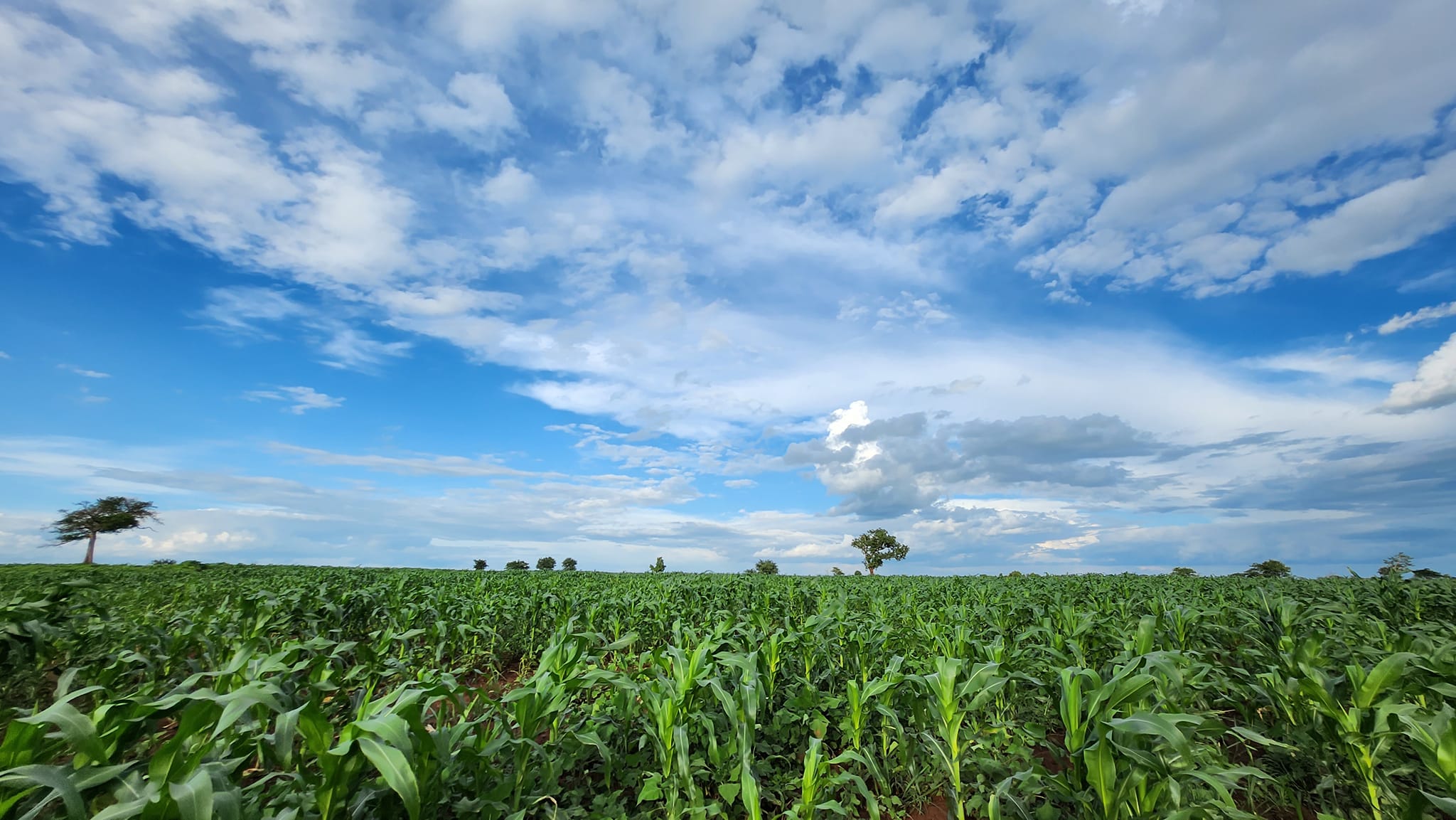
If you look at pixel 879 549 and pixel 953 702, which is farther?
pixel 879 549

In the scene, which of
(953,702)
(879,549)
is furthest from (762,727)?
(879,549)

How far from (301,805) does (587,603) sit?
9.24 meters

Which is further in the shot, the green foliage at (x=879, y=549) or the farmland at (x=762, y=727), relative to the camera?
the green foliage at (x=879, y=549)

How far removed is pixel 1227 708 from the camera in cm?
670

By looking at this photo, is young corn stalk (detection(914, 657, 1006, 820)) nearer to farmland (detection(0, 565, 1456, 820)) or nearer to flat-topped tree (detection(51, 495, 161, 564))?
farmland (detection(0, 565, 1456, 820))

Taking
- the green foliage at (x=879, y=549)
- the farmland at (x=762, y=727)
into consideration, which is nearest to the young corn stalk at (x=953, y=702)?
the farmland at (x=762, y=727)

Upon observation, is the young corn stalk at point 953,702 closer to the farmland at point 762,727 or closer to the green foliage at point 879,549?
the farmland at point 762,727

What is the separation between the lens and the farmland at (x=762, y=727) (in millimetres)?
2879

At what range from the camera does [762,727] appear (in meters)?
5.23

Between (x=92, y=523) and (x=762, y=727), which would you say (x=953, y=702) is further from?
(x=92, y=523)

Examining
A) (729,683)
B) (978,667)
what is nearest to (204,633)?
(729,683)

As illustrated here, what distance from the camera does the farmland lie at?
2.88 metres

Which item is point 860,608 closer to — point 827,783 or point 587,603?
point 587,603

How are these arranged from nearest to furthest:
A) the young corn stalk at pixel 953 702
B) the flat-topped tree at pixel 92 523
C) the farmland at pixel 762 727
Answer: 1. the farmland at pixel 762 727
2. the young corn stalk at pixel 953 702
3. the flat-topped tree at pixel 92 523
